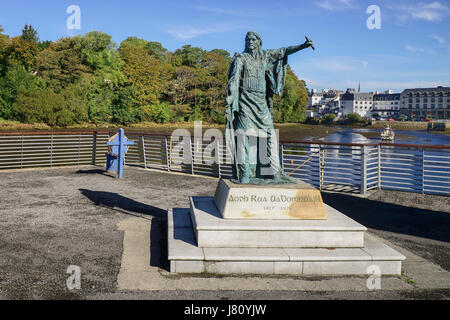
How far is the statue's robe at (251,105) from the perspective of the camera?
5996 mm

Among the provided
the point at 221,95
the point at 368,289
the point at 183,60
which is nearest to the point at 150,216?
the point at 368,289

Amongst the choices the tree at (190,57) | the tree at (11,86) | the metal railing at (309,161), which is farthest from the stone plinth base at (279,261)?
the tree at (190,57)

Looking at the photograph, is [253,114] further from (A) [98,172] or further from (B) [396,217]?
(A) [98,172]

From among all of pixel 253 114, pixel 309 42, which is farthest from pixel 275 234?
pixel 309 42

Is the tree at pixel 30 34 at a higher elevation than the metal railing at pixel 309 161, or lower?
higher

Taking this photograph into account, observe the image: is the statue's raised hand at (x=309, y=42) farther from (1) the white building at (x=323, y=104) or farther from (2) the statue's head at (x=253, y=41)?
(1) the white building at (x=323, y=104)

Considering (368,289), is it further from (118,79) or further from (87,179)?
(118,79)

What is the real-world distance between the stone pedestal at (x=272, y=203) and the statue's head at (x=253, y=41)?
2221mm

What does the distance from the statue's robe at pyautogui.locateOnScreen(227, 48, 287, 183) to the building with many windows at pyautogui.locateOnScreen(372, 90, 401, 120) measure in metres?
138

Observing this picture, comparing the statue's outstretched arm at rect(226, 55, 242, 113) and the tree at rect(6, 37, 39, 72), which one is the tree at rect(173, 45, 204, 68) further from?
the statue's outstretched arm at rect(226, 55, 242, 113)

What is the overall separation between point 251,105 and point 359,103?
495 ft

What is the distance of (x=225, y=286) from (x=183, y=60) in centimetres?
5769

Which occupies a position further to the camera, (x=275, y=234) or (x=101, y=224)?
(x=101, y=224)

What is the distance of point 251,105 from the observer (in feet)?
19.8
